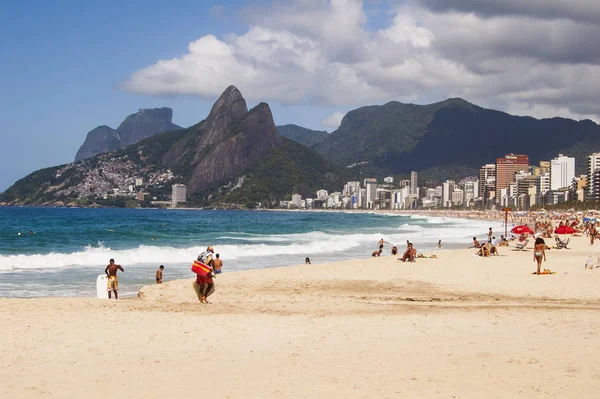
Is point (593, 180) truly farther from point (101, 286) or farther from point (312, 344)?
point (312, 344)

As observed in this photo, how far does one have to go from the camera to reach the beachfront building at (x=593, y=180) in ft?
558

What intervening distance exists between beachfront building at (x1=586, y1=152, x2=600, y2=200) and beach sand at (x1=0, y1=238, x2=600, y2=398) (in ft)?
554

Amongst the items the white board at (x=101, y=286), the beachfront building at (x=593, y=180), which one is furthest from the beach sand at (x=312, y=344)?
the beachfront building at (x=593, y=180)

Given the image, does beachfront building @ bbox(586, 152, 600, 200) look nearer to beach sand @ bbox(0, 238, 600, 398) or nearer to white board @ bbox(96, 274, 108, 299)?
beach sand @ bbox(0, 238, 600, 398)

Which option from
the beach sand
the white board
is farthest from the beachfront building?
the white board

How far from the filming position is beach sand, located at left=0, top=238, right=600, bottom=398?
7766 millimetres

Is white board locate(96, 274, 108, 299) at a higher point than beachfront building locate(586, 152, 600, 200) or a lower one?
lower

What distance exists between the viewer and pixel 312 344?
1023cm

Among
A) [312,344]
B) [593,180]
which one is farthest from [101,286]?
[593,180]

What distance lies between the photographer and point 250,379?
8148 millimetres

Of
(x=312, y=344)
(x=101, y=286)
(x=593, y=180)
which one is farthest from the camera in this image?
(x=593, y=180)

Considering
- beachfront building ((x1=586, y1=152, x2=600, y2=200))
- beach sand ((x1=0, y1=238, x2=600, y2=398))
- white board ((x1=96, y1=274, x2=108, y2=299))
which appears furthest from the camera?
beachfront building ((x1=586, y1=152, x2=600, y2=200))

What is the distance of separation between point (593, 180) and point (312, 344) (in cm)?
18745

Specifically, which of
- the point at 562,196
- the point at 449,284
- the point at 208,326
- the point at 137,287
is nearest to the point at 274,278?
the point at 137,287
